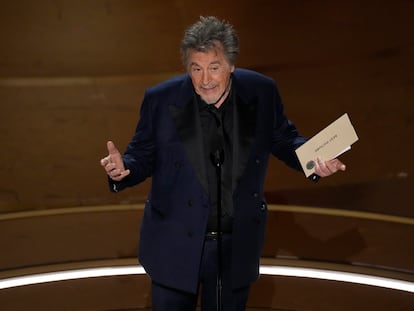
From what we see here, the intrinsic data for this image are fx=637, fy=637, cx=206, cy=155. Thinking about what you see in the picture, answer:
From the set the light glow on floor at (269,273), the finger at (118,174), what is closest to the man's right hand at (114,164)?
the finger at (118,174)

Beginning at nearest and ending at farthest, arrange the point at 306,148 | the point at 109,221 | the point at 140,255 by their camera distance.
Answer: the point at 306,148, the point at 140,255, the point at 109,221

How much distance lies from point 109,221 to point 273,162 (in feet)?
2.81

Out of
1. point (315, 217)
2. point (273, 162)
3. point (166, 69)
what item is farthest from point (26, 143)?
point (315, 217)

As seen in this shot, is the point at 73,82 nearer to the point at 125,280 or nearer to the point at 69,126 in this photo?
the point at 69,126

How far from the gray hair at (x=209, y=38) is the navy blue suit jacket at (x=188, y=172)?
0.15 metres

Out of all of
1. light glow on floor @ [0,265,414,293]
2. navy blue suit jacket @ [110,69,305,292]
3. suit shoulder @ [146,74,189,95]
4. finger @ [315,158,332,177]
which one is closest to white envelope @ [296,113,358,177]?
finger @ [315,158,332,177]

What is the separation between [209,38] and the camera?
1.60 meters

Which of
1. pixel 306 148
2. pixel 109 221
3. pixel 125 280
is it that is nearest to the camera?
pixel 306 148

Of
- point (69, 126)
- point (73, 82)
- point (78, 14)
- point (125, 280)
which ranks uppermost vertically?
point (78, 14)

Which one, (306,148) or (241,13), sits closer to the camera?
(306,148)

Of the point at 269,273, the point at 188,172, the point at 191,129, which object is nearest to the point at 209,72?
the point at 191,129

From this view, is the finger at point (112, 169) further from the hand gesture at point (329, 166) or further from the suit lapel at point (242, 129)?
the hand gesture at point (329, 166)

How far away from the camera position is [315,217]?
2.98 meters

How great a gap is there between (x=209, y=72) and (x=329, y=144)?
353 millimetres
